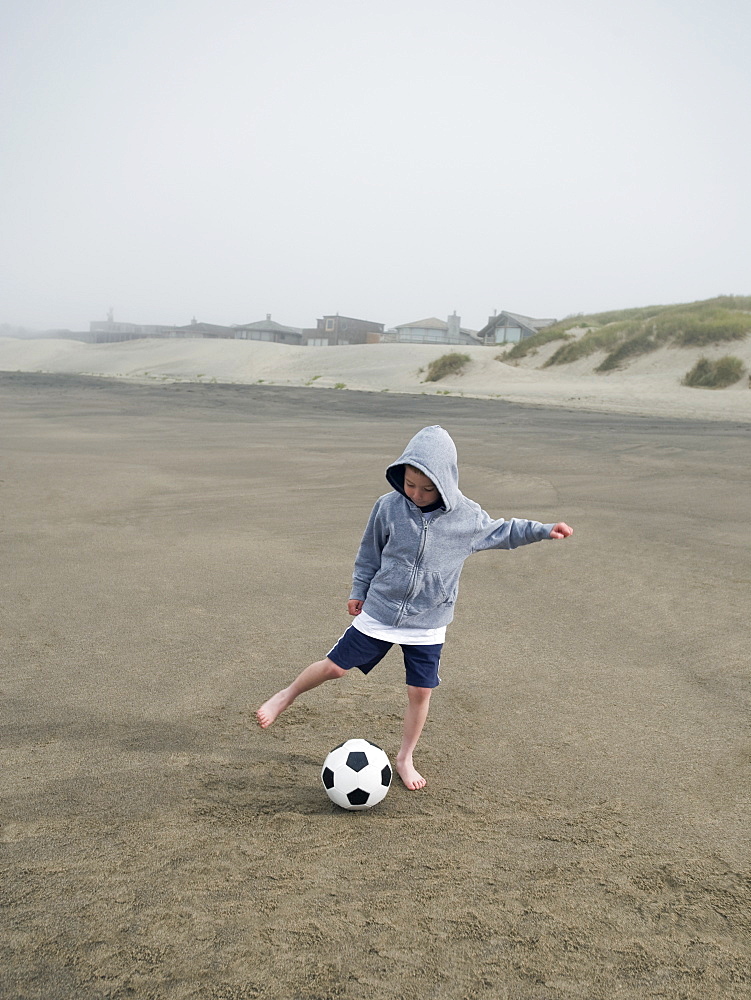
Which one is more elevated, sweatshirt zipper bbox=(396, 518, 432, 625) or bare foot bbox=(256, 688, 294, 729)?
sweatshirt zipper bbox=(396, 518, 432, 625)

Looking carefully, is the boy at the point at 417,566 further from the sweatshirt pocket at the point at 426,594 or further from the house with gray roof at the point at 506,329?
the house with gray roof at the point at 506,329

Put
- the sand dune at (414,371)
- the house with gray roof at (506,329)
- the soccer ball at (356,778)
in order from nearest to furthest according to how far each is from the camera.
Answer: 1. the soccer ball at (356,778)
2. the sand dune at (414,371)
3. the house with gray roof at (506,329)

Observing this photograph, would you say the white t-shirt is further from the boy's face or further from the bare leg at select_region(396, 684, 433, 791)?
the boy's face

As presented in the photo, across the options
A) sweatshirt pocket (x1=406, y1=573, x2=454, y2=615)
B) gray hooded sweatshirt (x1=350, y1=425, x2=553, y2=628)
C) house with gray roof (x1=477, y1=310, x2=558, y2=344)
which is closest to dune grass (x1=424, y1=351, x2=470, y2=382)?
house with gray roof (x1=477, y1=310, x2=558, y2=344)

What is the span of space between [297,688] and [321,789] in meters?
0.51

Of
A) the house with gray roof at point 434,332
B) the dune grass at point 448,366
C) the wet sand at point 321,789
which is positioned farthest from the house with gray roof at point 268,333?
the wet sand at point 321,789

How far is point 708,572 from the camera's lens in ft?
21.5

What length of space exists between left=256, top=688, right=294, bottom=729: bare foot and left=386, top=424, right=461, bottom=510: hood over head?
121cm

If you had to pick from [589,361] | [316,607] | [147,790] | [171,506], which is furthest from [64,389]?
[147,790]

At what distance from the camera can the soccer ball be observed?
10.2 ft

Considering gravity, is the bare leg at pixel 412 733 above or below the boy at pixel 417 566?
below

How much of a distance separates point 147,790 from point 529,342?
38.1 metres

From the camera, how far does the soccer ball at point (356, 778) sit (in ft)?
10.2

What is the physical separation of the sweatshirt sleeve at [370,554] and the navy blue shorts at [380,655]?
178 millimetres
